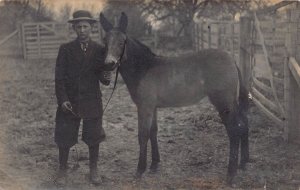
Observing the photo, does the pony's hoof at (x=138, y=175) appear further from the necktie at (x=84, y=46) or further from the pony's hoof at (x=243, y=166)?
the necktie at (x=84, y=46)

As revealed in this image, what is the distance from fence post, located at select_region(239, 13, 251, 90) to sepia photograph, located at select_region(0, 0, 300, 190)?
1 centimetres

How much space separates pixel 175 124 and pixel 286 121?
3.81 ft

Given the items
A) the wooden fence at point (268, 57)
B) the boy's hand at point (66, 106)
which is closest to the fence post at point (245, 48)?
the wooden fence at point (268, 57)

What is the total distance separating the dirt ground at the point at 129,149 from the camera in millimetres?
3705

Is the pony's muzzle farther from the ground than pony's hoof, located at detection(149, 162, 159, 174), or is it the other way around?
the pony's muzzle

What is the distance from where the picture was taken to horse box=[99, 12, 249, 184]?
3.75 meters

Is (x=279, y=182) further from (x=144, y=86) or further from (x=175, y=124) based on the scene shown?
(x=144, y=86)

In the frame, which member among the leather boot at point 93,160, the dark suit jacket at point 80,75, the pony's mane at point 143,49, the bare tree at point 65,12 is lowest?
the leather boot at point 93,160

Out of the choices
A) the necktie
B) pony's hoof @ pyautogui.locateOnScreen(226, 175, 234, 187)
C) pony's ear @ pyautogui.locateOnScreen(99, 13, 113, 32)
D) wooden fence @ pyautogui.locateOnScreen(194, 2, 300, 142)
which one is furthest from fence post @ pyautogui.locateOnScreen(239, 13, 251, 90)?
the necktie

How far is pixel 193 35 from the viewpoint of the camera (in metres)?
3.79

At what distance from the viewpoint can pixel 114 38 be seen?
3.48 meters

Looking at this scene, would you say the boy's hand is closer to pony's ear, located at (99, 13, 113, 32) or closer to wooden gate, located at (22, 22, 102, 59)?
wooden gate, located at (22, 22, 102, 59)

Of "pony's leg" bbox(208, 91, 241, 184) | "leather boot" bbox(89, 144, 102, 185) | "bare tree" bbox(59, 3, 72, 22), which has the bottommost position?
"leather boot" bbox(89, 144, 102, 185)

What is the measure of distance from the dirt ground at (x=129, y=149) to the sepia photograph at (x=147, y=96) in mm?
12
